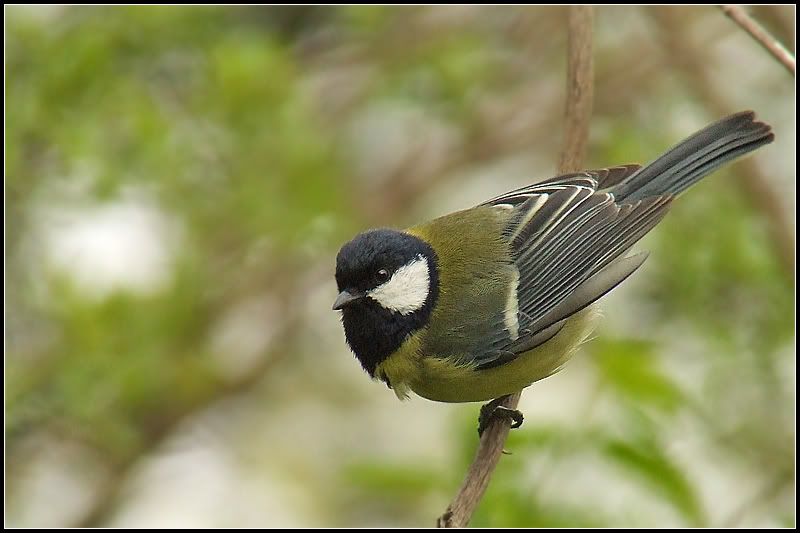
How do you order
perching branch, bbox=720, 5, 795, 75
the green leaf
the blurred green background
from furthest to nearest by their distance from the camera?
the blurred green background < the green leaf < perching branch, bbox=720, 5, 795, 75

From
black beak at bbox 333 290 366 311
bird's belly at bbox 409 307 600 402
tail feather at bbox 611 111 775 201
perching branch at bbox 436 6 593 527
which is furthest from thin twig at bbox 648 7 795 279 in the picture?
black beak at bbox 333 290 366 311

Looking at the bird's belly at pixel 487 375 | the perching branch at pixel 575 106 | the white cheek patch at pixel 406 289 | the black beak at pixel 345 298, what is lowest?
the bird's belly at pixel 487 375

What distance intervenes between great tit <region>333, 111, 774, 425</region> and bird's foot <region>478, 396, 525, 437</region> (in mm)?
41

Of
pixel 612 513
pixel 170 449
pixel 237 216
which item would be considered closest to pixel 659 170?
pixel 612 513

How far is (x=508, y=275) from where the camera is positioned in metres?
2.83

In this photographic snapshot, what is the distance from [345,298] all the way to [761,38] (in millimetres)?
1126

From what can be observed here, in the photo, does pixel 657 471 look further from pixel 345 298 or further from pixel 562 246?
pixel 345 298

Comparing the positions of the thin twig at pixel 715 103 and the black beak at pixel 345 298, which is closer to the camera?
the black beak at pixel 345 298

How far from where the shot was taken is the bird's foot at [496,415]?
2689mm

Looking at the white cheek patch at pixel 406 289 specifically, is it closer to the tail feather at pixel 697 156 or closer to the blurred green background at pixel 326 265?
the blurred green background at pixel 326 265

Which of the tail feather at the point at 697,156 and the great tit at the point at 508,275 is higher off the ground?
the tail feather at the point at 697,156

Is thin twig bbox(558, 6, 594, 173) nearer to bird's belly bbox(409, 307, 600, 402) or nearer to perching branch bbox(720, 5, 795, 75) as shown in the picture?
perching branch bbox(720, 5, 795, 75)

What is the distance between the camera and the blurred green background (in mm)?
3008

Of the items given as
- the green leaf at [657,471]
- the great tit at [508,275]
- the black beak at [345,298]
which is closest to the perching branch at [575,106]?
the great tit at [508,275]
